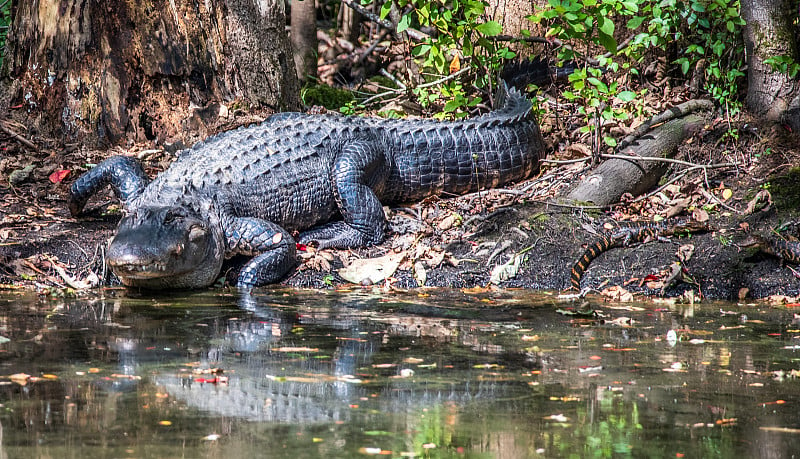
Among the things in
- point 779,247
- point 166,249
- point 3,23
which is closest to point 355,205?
point 166,249

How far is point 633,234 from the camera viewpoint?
236 inches

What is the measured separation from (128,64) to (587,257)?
4509 millimetres

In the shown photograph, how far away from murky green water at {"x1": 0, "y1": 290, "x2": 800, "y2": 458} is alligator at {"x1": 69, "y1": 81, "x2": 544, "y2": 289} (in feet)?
2.63

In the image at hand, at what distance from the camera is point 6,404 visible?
2.68 metres

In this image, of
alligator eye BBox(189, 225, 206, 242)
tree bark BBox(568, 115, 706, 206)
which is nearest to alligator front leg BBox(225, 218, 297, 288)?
alligator eye BBox(189, 225, 206, 242)

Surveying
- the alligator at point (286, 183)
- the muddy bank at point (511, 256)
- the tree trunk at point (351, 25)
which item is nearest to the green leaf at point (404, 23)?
the alligator at point (286, 183)

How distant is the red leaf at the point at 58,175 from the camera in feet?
23.4

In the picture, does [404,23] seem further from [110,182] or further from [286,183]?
[110,182]

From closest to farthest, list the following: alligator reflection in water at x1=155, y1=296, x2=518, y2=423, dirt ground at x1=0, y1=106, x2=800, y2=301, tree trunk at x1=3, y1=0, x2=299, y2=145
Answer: alligator reflection in water at x1=155, y1=296, x2=518, y2=423 → dirt ground at x1=0, y1=106, x2=800, y2=301 → tree trunk at x1=3, y1=0, x2=299, y2=145

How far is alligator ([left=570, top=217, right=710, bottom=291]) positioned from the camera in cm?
578

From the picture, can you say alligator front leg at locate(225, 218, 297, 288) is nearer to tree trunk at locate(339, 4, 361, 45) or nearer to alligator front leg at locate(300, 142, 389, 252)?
alligator front leg at locate(300, 142, 389, 252)

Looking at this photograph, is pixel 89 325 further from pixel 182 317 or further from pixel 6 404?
pixel 6 404

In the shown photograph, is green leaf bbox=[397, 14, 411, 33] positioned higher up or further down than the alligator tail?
higher up

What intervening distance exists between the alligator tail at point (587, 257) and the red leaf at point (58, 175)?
4.31 metres
